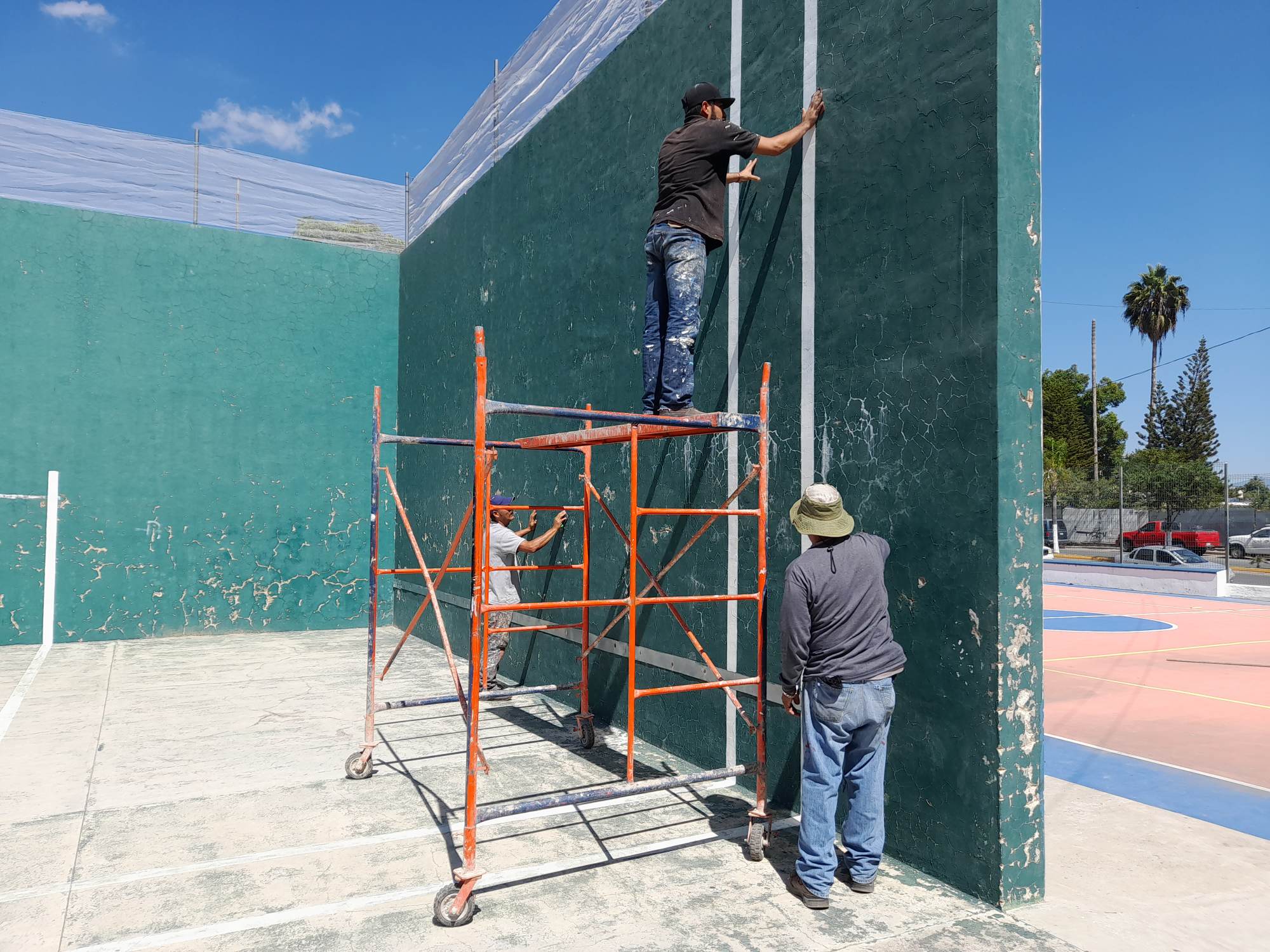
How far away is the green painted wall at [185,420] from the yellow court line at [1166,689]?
962cm

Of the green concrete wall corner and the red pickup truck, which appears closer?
the green concrete wall corner

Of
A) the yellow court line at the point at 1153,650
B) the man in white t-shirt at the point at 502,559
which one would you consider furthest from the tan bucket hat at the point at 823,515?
the yellow court line at the point at 1153,650

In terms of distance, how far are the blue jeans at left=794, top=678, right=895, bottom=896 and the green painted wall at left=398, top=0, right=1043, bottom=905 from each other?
368mm

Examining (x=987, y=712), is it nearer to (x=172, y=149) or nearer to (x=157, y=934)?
(x=157, y=934)

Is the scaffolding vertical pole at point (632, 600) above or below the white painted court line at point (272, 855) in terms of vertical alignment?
above

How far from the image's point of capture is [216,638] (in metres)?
11.8

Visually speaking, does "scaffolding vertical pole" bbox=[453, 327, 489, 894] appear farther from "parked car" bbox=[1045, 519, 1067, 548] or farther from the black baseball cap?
"parked car" bbox=[1045, 519, 1067, 548]

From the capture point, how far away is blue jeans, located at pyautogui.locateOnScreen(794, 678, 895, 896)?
4004 mm

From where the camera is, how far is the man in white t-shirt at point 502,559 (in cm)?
730

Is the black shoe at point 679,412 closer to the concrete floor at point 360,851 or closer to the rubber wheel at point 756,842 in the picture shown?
the rubber wheel at point 756,842

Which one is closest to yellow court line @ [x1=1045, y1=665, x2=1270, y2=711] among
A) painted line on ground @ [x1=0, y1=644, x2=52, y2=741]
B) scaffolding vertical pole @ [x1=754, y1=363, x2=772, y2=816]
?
scaffolding vertical pole @ [x1=754, y1=363, x2=772, y2=816]

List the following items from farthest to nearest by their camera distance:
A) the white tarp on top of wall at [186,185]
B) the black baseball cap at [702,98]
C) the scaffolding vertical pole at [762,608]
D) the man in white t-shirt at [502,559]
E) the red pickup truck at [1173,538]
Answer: the red pickup truck at [1173,538] → the white tarp on top of wall at [186,185] → the man in white t-shirt at [502,559] → the black baseball cap at [702,98] → the scaffolding vertical pole at [762,608]

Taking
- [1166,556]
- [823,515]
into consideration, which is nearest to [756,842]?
[823,515]

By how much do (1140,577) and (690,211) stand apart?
74.2ft
